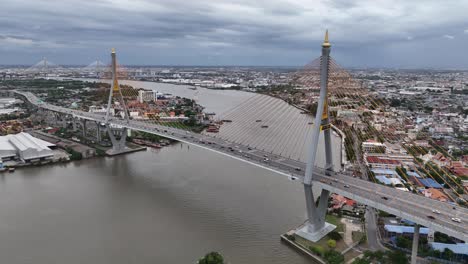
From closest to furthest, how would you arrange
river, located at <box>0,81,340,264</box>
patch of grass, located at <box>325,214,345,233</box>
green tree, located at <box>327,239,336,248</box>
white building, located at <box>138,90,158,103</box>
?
green tree, located at <box>327,239,336,248</box> < river, located at <box>0,81,340,264</box> < patch of grass, located at <box>325,214,345,233</box> < white building, located at <box>138,90,158,103</box>

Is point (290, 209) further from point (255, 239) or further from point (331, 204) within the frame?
point (255, 239)

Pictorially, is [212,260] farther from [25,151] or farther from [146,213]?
[25,151]

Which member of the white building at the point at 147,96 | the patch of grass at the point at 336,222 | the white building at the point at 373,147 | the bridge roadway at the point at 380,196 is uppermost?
the white building at the point at 147,96

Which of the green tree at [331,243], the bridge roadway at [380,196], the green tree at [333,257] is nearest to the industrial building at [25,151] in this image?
the bridge roadway at [380,196]

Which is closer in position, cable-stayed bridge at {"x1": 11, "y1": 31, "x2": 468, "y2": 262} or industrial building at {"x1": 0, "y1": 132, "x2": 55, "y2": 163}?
cable-stayed bridge at {"x1": 11, "y1": 31, "x2": 468, "y2": 262}

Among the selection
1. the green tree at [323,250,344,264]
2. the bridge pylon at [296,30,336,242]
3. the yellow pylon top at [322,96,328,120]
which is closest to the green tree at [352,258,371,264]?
the green tree at [323,250,344,264]

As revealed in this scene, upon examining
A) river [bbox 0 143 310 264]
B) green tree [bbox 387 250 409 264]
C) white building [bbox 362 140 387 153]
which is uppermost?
white building [bbox 362 140 387 153]

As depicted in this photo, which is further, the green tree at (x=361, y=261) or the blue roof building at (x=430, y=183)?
the blue roof building at (x=430, y=183)

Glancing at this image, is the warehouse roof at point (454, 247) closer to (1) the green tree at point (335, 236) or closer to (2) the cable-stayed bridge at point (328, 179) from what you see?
(2) the cable-stayed bridge at point (328, 179)

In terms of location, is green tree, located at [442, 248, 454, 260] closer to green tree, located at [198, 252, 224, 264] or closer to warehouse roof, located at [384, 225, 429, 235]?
warehouse roof, located at [384, 225, 429, 235]

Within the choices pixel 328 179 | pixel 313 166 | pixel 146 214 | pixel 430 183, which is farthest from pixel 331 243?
pixel 430 183
